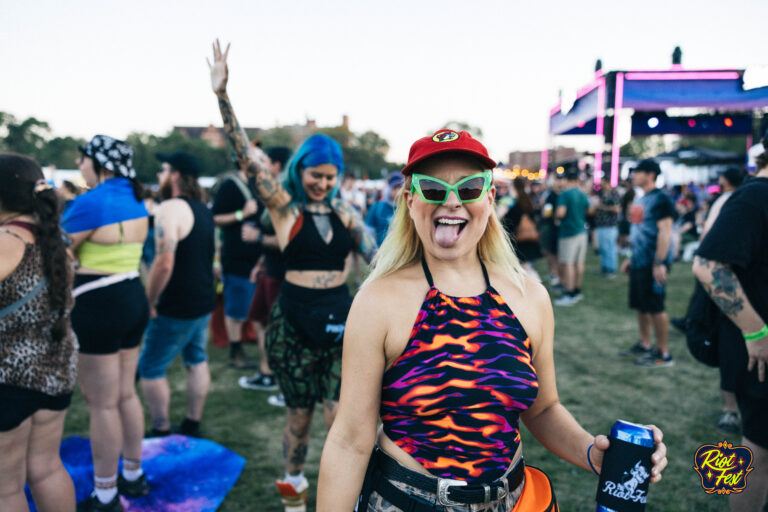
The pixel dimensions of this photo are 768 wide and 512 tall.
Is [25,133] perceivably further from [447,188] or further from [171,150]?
[447,188]

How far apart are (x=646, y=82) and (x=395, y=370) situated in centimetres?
1319

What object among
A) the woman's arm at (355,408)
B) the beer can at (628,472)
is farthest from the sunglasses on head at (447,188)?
the beer can at (628,472)

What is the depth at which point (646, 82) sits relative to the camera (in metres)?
12.1

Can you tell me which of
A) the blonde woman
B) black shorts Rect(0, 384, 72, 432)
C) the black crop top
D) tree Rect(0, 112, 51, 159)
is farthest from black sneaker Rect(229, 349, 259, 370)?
tree Rect(0, 112, 51, 159)

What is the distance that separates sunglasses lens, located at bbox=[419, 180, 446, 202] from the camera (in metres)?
1.44

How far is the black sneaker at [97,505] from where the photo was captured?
3.00 metres

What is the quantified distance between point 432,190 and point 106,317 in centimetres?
236

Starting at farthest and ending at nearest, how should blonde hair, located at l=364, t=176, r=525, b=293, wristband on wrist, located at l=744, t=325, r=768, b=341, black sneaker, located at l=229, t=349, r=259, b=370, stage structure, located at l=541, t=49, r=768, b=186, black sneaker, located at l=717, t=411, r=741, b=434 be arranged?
stage structure, located at l=541, t=49, r=768, b=186
black sneaker, located at l=229, t=349, r=259, b=370
black sneaker, located at l=717, t=411, r=741, b=434
wristband on wrist, located at l=744, t=325, r=768, b=341
blonde hair, located at l=364, t=176, r=525, b=293

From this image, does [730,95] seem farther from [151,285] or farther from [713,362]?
[151,285]

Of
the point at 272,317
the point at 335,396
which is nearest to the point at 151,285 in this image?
the point at 272,317

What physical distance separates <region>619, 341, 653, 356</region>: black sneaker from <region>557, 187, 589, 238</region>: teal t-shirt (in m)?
3.04

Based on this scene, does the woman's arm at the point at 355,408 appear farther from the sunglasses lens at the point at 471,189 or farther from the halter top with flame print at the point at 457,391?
the sunglasses lens at the point at 471,189

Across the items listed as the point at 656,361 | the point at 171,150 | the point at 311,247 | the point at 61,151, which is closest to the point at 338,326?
the point at 311,247

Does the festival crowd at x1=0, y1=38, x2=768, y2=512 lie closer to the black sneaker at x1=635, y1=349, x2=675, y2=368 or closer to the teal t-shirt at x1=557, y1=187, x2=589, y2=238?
the black sneaker at x1=635, y1=349, x2=675, y2=368
